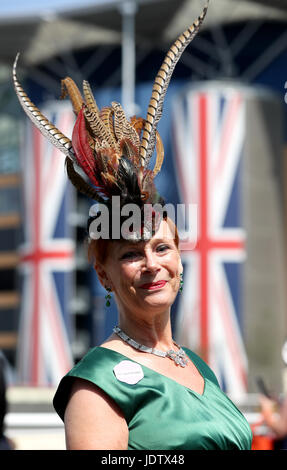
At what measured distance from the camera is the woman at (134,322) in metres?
2.00

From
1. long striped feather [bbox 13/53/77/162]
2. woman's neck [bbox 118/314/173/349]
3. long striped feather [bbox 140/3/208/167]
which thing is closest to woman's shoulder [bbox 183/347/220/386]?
woman's neck [bbox 118/314/173/349]

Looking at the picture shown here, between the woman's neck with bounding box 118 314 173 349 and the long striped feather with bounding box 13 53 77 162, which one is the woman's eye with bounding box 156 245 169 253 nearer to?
the woman's neck with bounding box 118 314 173 349

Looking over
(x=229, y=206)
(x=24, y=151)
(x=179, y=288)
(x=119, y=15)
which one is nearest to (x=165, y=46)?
(x=119, y=15)

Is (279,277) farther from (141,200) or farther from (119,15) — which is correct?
(141,200)

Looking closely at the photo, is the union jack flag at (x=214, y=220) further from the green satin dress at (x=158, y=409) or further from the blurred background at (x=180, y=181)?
the green satin dress at (x=158, y=409)

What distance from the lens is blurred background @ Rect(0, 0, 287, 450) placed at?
21.0m

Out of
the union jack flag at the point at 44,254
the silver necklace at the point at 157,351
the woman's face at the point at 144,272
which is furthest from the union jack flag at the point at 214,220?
the woman's face at the point at 144,272

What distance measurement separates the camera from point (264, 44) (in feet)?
80.4

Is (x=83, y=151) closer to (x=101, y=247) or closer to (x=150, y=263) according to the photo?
(x=101, y=247)

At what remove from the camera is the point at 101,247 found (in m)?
2.30

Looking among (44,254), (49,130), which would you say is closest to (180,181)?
(44,254)

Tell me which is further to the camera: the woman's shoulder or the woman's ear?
the woman's shoulder

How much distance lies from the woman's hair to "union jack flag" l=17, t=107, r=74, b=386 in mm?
22033

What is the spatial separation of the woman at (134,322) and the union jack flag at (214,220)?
1815cm
